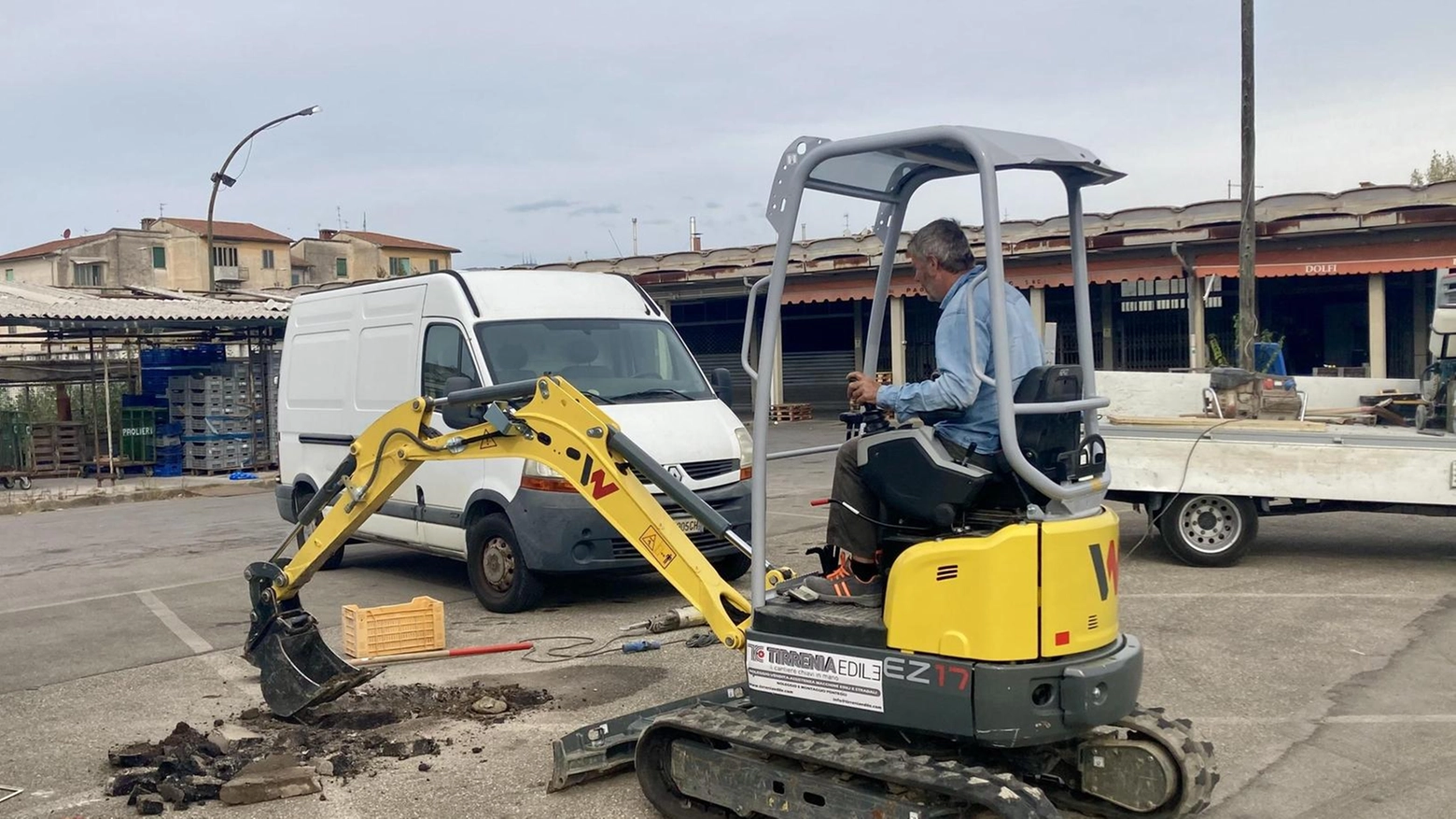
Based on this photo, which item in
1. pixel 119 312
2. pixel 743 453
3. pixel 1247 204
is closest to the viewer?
pixel 743 453

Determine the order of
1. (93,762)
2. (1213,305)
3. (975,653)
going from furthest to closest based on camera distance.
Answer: (1213,305)
(93,762)
(975,653)

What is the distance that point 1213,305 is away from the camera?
97.3 feet

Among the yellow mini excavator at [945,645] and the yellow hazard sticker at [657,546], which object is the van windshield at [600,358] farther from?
the yellow mini excavator at [945,645]

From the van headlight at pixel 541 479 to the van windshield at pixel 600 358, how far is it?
771 millimetres

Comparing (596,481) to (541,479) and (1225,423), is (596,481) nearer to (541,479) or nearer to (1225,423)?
(541,479)

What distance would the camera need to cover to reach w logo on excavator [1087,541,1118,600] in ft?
15.5

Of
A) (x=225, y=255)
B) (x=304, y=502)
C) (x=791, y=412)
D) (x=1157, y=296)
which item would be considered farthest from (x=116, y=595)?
(x=225, y=255)

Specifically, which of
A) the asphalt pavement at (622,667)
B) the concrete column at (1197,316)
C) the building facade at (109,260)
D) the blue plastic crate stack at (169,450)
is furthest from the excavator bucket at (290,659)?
the building facade at (109,260)

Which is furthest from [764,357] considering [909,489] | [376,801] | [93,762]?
[93,762]

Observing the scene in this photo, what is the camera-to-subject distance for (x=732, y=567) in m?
9.97

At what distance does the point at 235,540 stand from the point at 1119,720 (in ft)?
41.0

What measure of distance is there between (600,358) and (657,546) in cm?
452

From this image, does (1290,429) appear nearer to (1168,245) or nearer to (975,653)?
(975,653)

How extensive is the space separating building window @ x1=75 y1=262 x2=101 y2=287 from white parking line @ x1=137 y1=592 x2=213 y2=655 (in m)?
61.6
